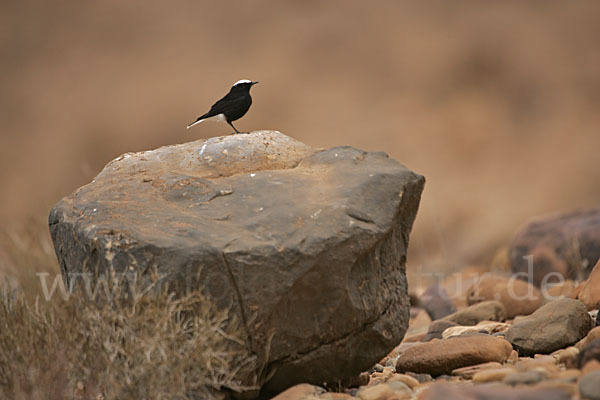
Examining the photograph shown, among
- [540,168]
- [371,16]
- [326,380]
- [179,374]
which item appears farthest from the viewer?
[371,16]

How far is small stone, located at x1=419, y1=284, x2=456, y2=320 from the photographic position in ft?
25.5

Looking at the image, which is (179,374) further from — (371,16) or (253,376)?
(371,16)

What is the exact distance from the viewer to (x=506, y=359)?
15.6ft

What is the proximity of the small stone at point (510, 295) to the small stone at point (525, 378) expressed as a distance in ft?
10.6

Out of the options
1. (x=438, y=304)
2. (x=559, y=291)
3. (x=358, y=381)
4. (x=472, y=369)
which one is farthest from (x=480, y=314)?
(x=358, y=381)

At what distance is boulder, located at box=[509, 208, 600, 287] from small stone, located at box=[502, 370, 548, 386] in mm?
5191

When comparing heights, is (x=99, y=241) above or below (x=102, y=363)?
above

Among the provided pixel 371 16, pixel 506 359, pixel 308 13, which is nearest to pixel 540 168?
pixel 371 16

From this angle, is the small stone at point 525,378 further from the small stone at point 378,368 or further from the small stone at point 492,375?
the small stone at point 378,368

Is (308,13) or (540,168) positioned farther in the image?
(308,13)

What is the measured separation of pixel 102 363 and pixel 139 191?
45.7 inches

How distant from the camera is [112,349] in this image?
3664 millimetres

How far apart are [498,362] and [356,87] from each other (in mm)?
A: 12051

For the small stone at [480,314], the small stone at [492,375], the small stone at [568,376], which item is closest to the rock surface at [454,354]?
the small stone at [492,375]
